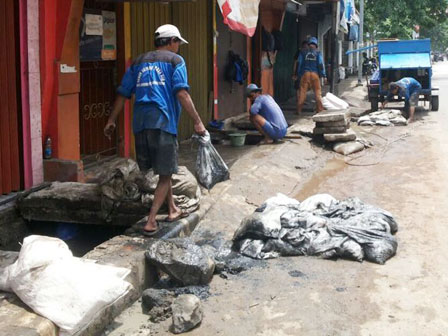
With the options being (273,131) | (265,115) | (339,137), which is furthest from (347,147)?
(265,115)

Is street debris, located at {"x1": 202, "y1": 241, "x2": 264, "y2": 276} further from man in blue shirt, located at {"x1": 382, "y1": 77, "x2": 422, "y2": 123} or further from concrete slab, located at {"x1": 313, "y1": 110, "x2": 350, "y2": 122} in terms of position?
man in blue shirt, located at {"x1": 382, "y1": 77, "x2": 422, "y2": 123}

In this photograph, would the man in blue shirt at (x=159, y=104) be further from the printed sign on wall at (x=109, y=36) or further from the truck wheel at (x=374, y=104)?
the truck wheel at (x=374, y=104)

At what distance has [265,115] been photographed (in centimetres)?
1075

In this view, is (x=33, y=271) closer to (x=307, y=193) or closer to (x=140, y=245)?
(x=140, y=245)

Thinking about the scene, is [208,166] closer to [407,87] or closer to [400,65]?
[407,87]

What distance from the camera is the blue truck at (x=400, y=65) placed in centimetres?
1695

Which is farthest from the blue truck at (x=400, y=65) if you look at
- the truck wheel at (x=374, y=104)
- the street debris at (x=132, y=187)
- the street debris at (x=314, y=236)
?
A: the street debris at (x=132, y=187)

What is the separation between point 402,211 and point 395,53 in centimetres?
1113

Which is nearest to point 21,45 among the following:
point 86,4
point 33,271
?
point 86,4

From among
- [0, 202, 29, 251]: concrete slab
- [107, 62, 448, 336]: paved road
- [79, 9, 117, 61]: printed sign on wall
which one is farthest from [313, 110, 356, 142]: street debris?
[0, 202, 29, 251]: concrete slab

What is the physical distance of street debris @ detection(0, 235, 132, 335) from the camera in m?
3.72

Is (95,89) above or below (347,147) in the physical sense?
above

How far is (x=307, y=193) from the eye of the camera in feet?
28.5

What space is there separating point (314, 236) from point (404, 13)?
24.7 metres
